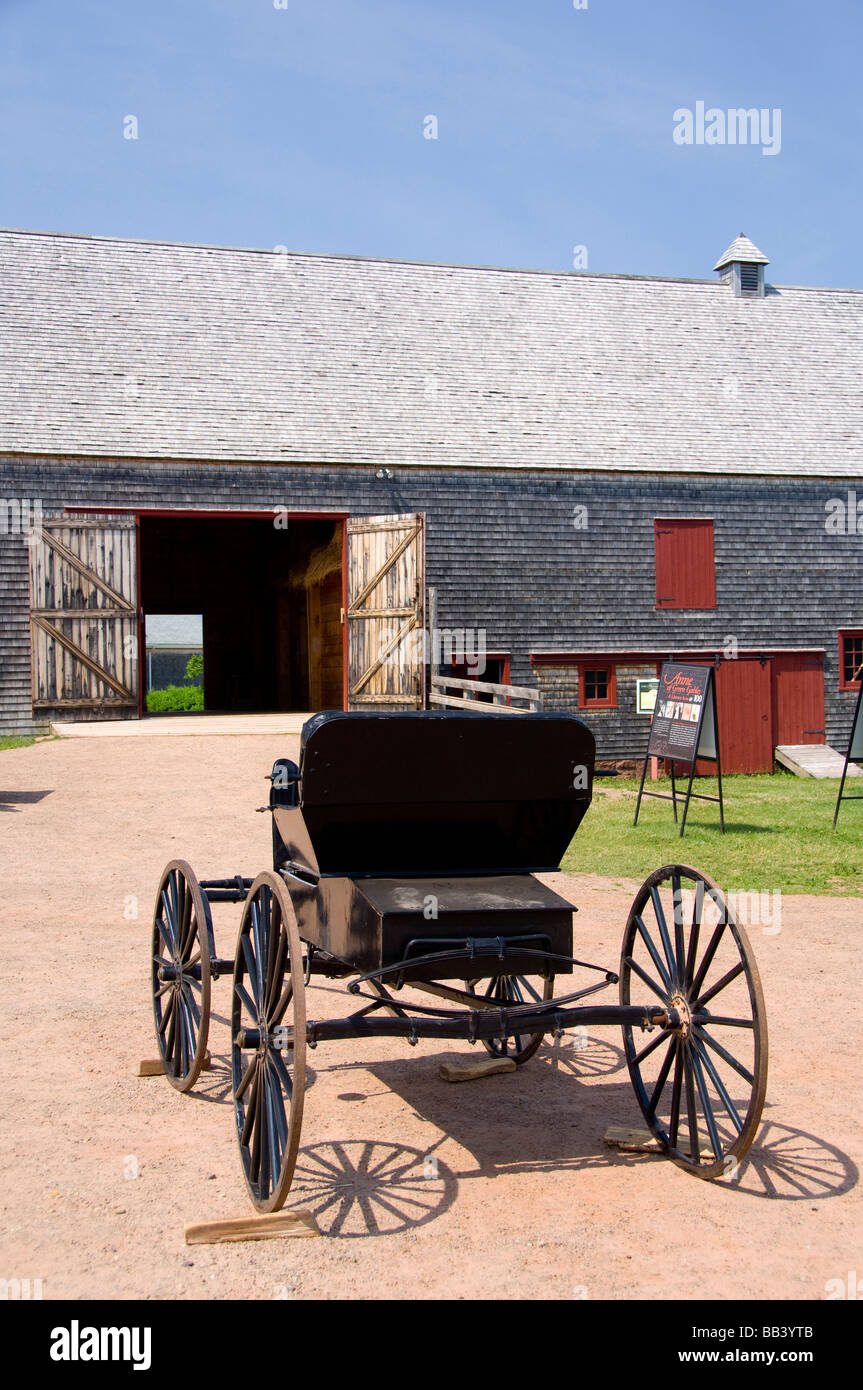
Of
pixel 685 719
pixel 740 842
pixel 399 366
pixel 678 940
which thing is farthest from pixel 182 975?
pixel 399 366

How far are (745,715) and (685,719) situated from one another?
7.34 m

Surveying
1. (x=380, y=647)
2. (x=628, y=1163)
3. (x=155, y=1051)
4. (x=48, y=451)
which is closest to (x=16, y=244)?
(x=48, y=451)

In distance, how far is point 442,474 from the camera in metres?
19.2

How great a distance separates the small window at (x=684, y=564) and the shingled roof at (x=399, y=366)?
107cm

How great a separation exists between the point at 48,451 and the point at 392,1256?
1613 centimetres

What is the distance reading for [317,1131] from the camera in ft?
15.7

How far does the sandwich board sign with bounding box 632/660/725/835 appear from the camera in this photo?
42.2ft

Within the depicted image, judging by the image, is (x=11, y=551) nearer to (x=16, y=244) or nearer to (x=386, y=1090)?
(x=16, y=244)

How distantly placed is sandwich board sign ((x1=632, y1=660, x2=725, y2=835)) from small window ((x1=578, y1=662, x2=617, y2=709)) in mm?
6099

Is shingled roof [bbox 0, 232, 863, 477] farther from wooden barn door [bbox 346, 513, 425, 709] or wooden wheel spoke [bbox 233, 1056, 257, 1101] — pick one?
wooden wheel spoke [bbox 233, 1056, 257, 1101]

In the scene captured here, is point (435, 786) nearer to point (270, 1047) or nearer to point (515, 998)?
point (270, 1047)

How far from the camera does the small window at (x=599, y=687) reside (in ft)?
65.6

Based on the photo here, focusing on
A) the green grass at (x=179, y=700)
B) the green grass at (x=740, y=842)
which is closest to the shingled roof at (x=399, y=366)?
the green grass at (x=740, y=842)

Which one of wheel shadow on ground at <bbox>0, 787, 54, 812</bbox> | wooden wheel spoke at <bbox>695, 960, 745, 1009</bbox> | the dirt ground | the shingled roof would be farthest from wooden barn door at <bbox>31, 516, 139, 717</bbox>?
wooden wheel spoke at <bbox>695, 960, 745, 1009</bbox>
